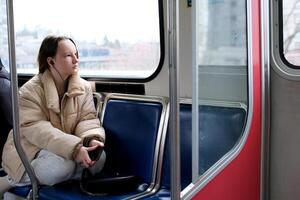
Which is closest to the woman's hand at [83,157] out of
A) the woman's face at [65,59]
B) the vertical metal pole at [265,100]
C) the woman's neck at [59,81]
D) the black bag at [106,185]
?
the black bag at [106,185]

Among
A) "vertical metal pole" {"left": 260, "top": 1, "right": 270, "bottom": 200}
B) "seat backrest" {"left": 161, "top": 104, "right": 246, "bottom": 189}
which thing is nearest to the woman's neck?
"seat backrest" {"left": 161, "top": 104, "right": 246, "bottom": 189}

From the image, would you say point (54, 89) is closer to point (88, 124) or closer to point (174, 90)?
point (88, 124)

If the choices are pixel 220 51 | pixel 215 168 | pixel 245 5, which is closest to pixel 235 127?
pixel 215 168

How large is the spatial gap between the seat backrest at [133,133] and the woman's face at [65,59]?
0.49m

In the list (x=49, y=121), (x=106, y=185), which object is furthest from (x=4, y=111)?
(x=106, y=185)

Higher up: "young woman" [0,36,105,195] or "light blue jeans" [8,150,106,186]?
"young woman" [0,36,105,195]

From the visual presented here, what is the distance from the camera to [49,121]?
7.08ft

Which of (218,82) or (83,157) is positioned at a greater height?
(218,82)

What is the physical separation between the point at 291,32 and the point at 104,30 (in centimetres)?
142

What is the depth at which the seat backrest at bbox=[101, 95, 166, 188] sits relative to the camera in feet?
7.75

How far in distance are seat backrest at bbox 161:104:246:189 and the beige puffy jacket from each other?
52 centimetres

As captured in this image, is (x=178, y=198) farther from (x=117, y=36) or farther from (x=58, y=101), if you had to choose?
(x=117, y=36)

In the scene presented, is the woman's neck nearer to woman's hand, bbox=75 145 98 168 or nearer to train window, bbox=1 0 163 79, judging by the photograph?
woman's hand, bbox=75 145 98 168

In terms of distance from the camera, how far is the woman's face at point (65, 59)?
2234 mm
